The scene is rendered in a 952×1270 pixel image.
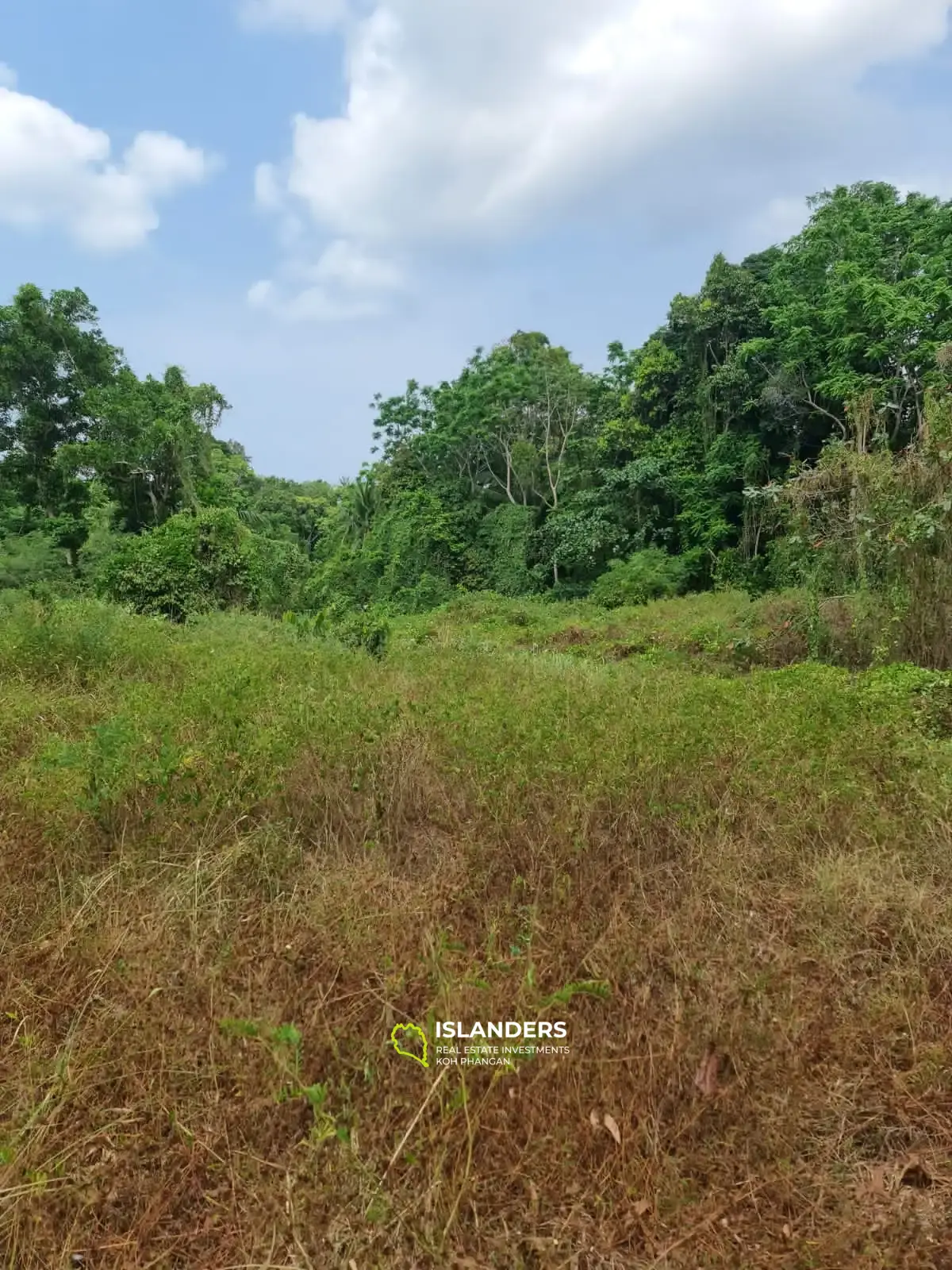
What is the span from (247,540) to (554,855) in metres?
11.7

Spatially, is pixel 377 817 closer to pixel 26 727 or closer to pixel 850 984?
pixel 850 984

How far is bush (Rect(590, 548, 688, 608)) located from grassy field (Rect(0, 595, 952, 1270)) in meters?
12.6

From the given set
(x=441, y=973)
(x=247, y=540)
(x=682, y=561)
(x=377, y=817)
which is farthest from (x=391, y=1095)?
(x=682, y=561)

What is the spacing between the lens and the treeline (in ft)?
41.1

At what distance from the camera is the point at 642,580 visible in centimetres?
1639

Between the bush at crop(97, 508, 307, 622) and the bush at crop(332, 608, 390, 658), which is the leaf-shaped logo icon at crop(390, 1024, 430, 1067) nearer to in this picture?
the bush at crop(332, 608, 390, 658)

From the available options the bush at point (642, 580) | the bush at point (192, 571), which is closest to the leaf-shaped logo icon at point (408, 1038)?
the bush at point (192, 571)

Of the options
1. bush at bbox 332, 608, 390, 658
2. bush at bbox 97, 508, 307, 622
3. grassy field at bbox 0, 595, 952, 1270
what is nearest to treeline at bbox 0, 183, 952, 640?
bush at bbox 97, 508, 307, 622

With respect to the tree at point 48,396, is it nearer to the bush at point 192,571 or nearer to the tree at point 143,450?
the tree at point 143,450

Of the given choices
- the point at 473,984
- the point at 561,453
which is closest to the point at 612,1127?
the point at 473,984

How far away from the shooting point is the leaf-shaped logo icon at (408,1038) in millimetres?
1804

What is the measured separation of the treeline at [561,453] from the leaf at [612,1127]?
6.77 meters

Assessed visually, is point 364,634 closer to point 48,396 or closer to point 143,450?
point 143,450

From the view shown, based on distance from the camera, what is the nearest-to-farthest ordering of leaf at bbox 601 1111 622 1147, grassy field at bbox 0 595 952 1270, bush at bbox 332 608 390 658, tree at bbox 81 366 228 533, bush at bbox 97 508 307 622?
grassy field at bbox 0 595 952 1270, leaf at bbox 601 1111 622 1147, bush at bbox 332 608 390 658, bush at bbox 97 508 307 622, tree at bbox 81 366 228 533
